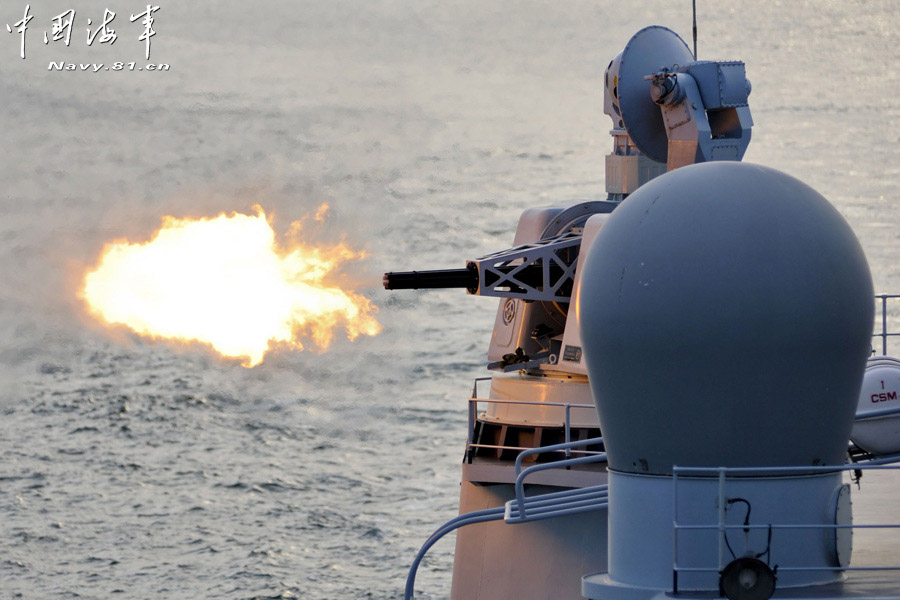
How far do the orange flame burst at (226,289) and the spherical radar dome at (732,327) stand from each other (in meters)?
10.8

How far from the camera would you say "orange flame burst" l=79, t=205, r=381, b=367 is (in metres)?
22.8

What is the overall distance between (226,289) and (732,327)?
1212 cm

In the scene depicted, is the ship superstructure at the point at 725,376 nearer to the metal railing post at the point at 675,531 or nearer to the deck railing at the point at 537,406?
the metal railing post at the point at 675,531

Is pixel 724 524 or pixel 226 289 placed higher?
pixel 226 289

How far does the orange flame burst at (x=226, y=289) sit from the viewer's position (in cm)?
2281

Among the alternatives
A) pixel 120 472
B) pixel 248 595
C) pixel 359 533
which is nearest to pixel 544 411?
pixel 248 595

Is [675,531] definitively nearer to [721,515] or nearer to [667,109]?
[721,515]

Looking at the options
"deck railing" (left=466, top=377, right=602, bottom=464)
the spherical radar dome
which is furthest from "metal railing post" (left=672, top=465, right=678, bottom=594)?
"deck railing" (left=466, top=377, right=602, bottom=464)

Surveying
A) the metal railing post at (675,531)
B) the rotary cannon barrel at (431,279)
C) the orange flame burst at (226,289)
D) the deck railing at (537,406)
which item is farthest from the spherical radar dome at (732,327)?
the orange flame burst at (226,289)

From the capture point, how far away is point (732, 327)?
39.5ft

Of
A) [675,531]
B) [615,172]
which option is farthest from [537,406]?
[675,531]

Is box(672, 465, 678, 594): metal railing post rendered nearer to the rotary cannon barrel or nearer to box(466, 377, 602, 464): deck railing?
box(466, 377, 602, 464): deck railing

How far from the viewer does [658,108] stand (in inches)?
901

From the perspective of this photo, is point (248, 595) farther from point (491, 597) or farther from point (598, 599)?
point (598, 599)
